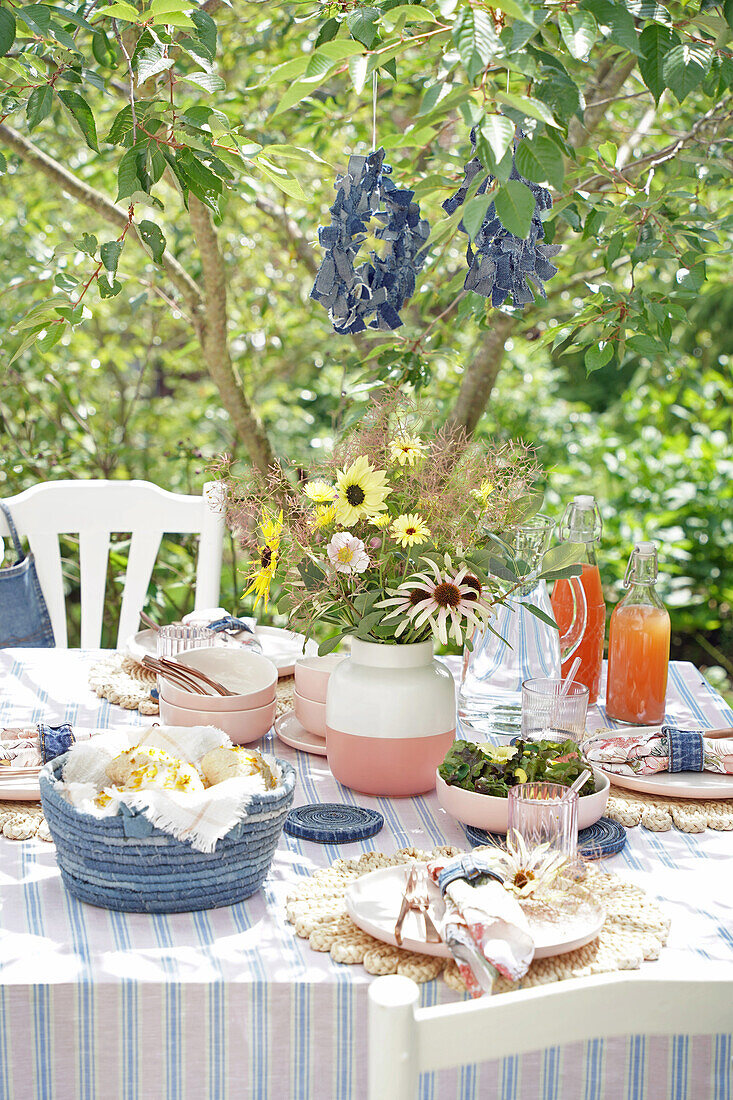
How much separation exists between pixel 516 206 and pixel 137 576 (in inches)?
52.5

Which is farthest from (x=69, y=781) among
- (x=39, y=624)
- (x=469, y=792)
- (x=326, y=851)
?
(x=39, y=624)

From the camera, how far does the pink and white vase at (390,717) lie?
114 cm

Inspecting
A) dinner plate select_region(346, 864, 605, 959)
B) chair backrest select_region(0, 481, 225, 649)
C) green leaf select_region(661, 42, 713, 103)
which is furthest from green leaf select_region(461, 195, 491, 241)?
chair backrest select_region(0, 481, 225, 649)

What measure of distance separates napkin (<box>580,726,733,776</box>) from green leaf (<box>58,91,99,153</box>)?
96 centimetres

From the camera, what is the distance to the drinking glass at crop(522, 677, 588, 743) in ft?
3.72

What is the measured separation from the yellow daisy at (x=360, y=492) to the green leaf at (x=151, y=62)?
45 centimetres

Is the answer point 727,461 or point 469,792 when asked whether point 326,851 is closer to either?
point 469,792

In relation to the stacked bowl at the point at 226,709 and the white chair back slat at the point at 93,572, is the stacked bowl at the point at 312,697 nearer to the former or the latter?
the stacked bowl at the point at 226,709

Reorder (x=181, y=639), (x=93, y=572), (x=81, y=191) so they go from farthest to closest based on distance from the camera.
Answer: (x=81, y=191)
(x=93, y=572)
(x=181, y=639)

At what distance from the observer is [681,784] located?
3.89 ft

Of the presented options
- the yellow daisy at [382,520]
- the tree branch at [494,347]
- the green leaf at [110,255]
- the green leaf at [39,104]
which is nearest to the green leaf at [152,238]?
the green leaf at [110,255]

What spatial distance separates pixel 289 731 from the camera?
4.44 ft

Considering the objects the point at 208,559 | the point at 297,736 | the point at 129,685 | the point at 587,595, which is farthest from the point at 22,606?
the point at 587,595

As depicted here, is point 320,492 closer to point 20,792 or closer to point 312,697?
point 312,697
